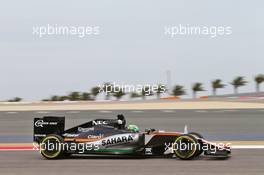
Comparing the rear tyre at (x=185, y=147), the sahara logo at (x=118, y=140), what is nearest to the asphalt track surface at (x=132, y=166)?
the rear tyre at (x=185, y=147)

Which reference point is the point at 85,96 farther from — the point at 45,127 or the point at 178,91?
the point at 45,127

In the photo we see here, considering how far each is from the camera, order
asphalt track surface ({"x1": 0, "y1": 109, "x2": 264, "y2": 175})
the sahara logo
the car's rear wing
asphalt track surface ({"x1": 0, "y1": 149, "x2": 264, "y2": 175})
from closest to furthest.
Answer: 1. asphalt track surface ({"x1": 0, "y1": 149, "x2": 264, "y2": 175})
2. asphalt track surface ({"x1": 0, "y1": 109, "x2": 264, "y2": 175})
3. the sahara logo
4. the car's rear wing

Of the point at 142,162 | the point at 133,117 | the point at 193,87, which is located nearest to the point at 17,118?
the point at 133,117

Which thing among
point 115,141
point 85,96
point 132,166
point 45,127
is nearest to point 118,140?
point 115,141

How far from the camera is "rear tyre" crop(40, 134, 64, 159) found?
10.5 metres

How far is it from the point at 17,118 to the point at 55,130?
1323 cm

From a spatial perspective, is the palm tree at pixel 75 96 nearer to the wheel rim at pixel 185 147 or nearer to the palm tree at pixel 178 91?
the palm tree at pixel 178 91

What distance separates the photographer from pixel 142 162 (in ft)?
32.3

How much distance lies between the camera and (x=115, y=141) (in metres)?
10.4

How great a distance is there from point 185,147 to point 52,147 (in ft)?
8.62

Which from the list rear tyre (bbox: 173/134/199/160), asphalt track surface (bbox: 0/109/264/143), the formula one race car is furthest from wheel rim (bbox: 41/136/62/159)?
asphalt track surface (bbox: 0/109/264/143)

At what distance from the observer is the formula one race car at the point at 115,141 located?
10048 mm

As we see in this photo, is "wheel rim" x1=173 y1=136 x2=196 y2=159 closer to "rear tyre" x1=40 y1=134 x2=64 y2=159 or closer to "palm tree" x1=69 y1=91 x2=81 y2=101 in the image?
"rear tyre" x1=40 y1=134 x2=64 y2=159

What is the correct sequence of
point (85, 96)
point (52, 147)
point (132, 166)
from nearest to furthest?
point (132, 166) → point (52, 147) → point (85, 96)
